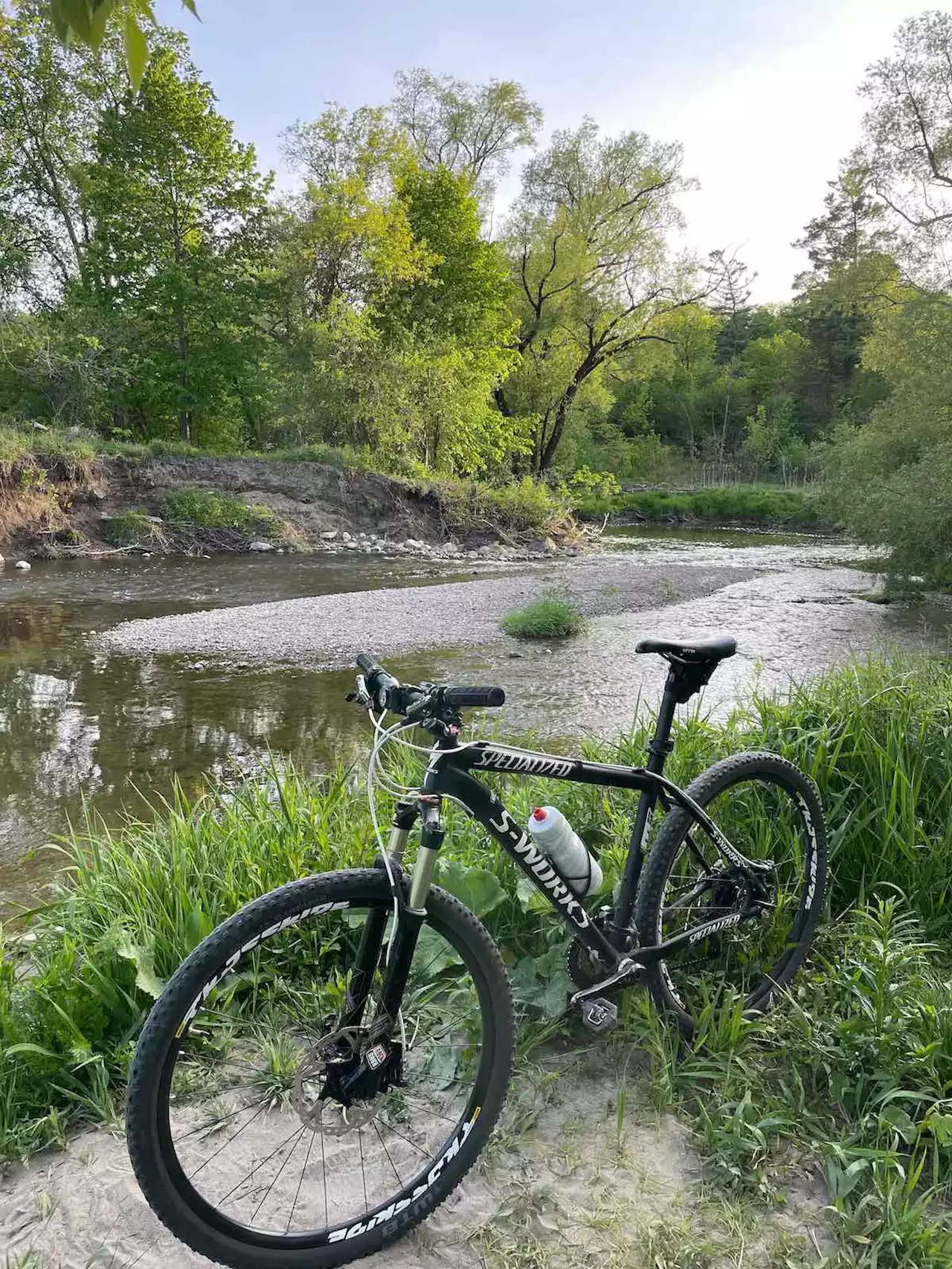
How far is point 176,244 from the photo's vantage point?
22625 millimetres

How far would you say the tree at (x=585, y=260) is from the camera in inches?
1115

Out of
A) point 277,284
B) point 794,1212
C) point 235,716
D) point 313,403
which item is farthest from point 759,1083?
point 277,284

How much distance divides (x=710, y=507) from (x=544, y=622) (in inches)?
1050

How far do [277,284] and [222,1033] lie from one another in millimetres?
24600

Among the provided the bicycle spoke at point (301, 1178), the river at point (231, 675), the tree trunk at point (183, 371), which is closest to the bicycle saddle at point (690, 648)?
the river at point (231, 675)

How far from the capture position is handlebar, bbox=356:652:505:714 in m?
1.70

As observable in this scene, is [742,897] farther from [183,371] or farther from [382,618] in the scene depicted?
[183,371]

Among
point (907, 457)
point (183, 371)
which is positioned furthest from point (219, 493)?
point (907, 457)

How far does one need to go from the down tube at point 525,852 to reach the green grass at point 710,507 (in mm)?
30122

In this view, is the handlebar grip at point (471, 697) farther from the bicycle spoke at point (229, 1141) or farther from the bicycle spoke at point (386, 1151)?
the bicycle spoke at point (229, 1141)

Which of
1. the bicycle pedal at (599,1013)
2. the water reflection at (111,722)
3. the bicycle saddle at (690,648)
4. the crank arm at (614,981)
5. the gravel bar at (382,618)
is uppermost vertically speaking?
the bicycle saddle at (690,648)

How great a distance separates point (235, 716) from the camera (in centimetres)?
680

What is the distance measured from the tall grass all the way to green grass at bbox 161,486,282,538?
15395 millimetres

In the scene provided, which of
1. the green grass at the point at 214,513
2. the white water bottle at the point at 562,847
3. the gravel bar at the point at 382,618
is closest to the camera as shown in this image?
the white water bottle at the point at 562,847
